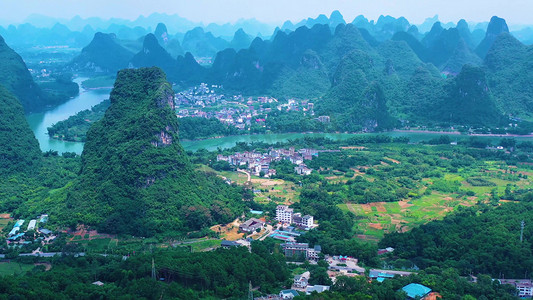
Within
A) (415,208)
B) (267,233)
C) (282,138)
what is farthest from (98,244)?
(282,138)

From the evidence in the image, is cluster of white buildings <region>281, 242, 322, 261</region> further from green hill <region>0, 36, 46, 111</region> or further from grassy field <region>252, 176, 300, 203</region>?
green hill <region>0, 36, 46, 111</region>

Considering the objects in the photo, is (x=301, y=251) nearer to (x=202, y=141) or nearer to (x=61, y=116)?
(x=202, y=141)

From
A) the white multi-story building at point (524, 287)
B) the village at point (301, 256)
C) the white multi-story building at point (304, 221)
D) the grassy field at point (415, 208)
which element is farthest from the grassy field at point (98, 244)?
the white multi-story building at point (524, 287)

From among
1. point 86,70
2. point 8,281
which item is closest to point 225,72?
point 86,70

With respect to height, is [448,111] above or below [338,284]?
above

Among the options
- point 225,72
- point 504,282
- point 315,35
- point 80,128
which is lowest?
point 504,282

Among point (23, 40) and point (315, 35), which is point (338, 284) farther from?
point (23, 40)

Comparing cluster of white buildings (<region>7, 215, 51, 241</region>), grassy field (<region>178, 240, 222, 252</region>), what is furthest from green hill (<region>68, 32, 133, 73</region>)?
grassy field (<region>178, 240, 222, 252</region>)
